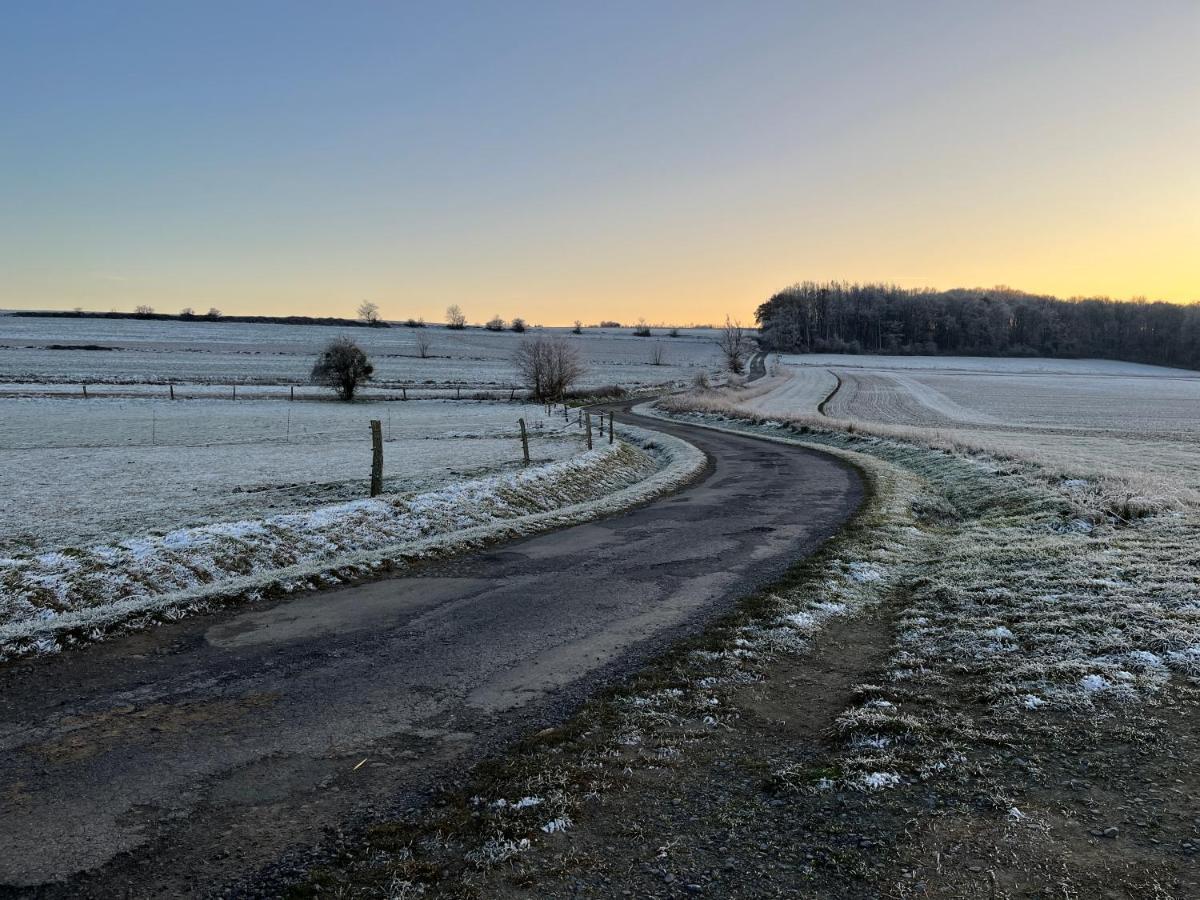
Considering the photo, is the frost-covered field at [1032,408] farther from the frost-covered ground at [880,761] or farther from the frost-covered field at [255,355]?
the frost-covered field at [255,355]

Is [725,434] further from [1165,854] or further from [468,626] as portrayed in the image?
[1165,854]

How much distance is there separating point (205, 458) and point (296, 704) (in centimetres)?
2359

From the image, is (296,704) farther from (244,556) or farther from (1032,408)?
(1032,408)

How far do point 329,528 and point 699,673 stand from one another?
8.80m

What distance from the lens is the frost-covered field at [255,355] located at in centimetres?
7131

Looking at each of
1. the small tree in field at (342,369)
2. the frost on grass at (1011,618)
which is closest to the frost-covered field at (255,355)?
the small tree in field at (342,369)

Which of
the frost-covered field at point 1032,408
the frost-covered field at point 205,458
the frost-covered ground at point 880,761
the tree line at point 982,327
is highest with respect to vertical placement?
the tree line at point 982,327

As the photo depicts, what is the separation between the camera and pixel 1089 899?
407 centimetres

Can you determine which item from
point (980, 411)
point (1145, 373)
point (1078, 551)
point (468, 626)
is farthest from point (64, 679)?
point (1145, 373)

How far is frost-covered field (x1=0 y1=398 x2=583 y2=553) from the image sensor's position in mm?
16453

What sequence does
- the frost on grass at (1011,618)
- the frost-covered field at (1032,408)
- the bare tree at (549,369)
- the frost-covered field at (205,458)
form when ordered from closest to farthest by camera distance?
the frost on grass at (1011,618) < the frost-covered field at (205,458) < the frost-covered field at (1032,408) < the bare tree at (549,369)

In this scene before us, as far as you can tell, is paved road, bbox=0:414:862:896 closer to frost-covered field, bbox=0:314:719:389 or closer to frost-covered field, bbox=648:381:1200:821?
frost-covered field, bbox=648:381:1200:821

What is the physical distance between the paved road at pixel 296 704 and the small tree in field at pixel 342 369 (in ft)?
164

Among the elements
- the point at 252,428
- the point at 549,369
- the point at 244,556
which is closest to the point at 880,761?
the point at 244,556
